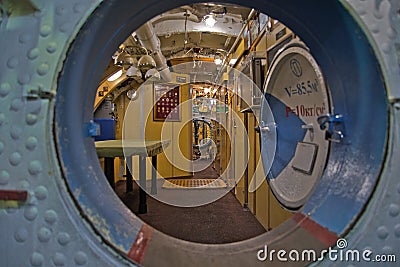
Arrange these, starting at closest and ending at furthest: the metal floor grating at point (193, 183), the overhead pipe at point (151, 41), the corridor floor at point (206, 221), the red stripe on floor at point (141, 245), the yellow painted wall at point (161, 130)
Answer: the red stripe on floor at point (141, 245), the corridor floor at point (206, 221), the overhead pipe at point (151, 41), the metal floor grating at point (193, 183), the yellow painted wall at point (161, 130)

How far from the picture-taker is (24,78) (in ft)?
2.64

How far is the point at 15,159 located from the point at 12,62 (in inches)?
10.3

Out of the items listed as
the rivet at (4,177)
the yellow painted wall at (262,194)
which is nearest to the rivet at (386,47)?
the rivet at (4,177)

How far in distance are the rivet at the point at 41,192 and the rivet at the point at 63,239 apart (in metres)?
0.11

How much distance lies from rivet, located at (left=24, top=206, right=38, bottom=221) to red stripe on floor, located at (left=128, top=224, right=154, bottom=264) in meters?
0.28

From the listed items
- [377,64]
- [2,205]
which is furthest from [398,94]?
[2,205]

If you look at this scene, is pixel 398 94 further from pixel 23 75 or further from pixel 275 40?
pixel 275 40

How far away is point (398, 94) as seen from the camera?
80 cm

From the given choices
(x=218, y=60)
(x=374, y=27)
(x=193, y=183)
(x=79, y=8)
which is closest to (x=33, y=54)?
(x=79, y=8)

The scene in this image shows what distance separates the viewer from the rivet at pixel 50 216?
2.57 ft

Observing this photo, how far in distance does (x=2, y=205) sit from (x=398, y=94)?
1.09 meters

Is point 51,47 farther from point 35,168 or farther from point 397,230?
point 397,230

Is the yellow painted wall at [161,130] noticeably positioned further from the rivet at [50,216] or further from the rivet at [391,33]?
the rivet at [391,33]

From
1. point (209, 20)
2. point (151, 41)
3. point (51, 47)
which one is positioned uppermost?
point (209, 20)
